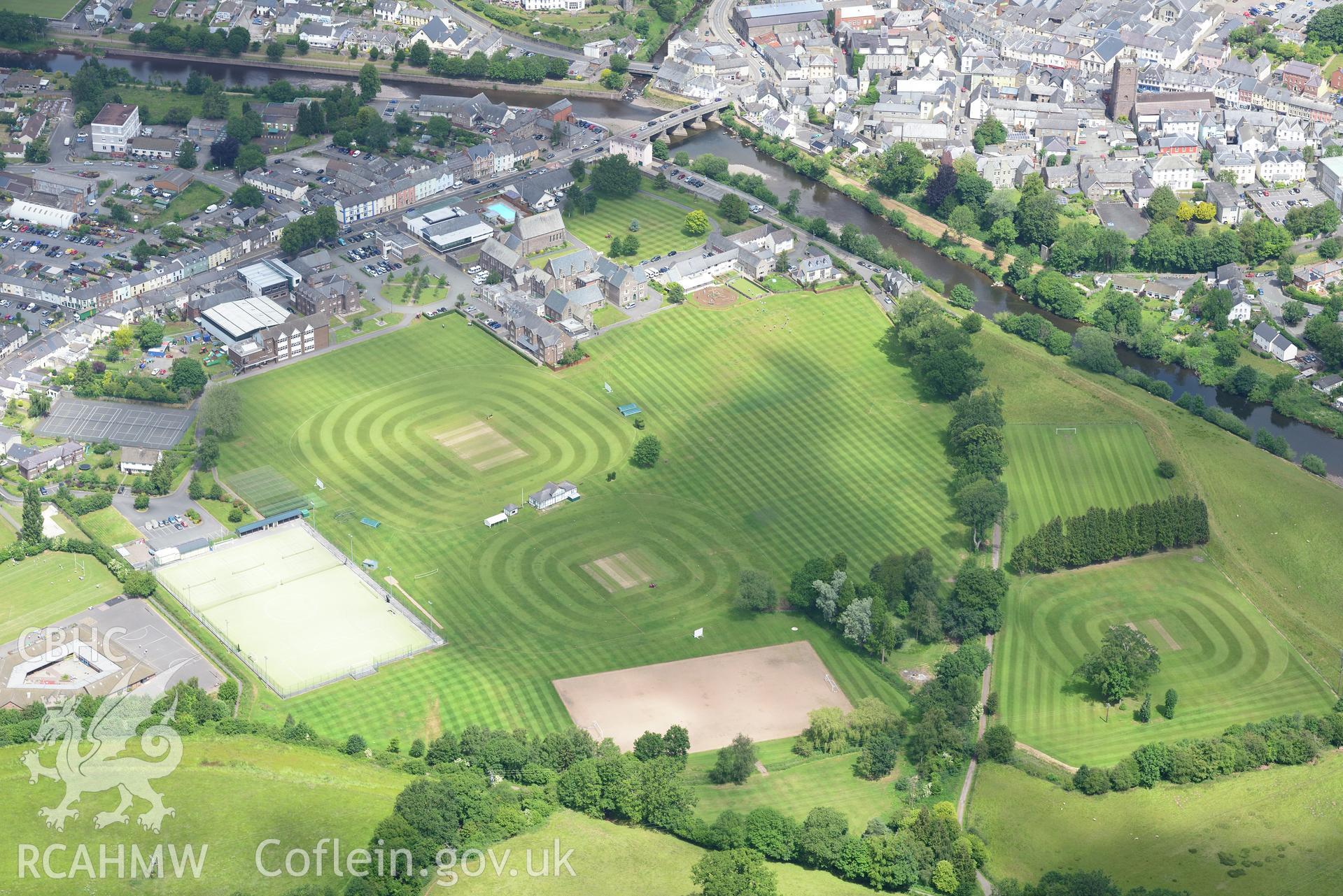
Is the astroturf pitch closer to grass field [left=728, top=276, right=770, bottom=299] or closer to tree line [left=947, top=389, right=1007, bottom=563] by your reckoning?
tree line [left=947, top=389, right=1007, bottom=563]

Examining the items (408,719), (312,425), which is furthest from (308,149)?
(408,719)

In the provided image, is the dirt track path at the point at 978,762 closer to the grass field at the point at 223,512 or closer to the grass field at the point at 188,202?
the grass field at the point at 223,512

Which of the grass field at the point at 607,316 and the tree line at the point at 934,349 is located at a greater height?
the tree line at the point at 934,349

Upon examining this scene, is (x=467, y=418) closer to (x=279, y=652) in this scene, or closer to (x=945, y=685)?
(x=279, y=652)

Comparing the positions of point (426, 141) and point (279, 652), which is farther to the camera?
point (426, 141)

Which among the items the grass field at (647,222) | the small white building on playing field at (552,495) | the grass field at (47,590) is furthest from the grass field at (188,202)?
the small white building on playing field at (552,495)

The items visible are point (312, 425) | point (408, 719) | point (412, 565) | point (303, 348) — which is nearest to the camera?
point (408, 719)
